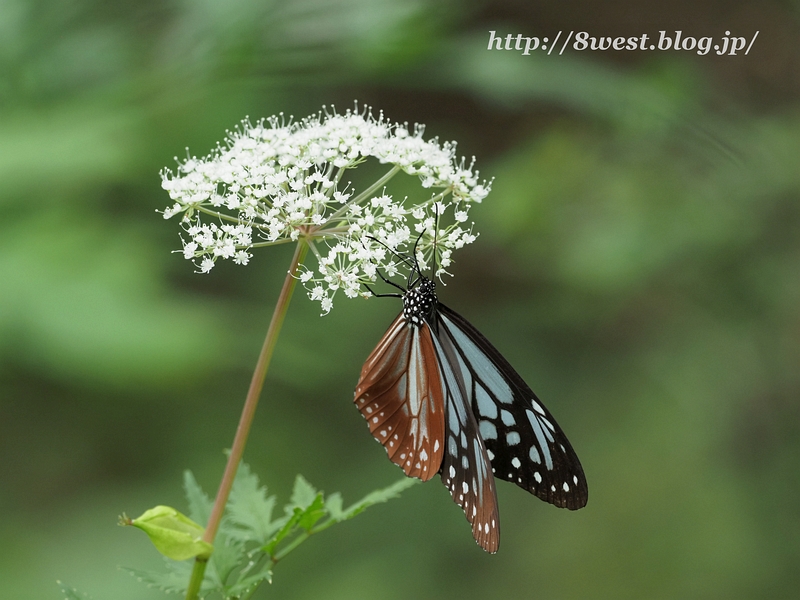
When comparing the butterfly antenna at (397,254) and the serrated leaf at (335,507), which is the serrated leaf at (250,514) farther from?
the butterfly antenna at (397,254)

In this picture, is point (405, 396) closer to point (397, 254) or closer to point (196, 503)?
point (397, 254)

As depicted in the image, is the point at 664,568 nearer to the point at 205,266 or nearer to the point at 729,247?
the point at 729,247

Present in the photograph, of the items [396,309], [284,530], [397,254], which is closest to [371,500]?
[284,530]

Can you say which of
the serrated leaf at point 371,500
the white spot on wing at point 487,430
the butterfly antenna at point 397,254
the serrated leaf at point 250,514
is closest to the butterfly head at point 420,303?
the butterfly antenna at point 397,254

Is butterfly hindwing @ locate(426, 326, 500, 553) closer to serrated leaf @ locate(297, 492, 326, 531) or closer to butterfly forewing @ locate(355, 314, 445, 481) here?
butterfly forewing @ locate(355, 314, 445, 481)

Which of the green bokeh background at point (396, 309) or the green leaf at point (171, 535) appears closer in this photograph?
the green leaf at point (171, 535)

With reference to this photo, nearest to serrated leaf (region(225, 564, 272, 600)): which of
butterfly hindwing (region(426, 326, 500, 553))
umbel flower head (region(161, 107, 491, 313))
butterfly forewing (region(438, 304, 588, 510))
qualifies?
butterfly hindwing (region(426, 326, 500, 553))
